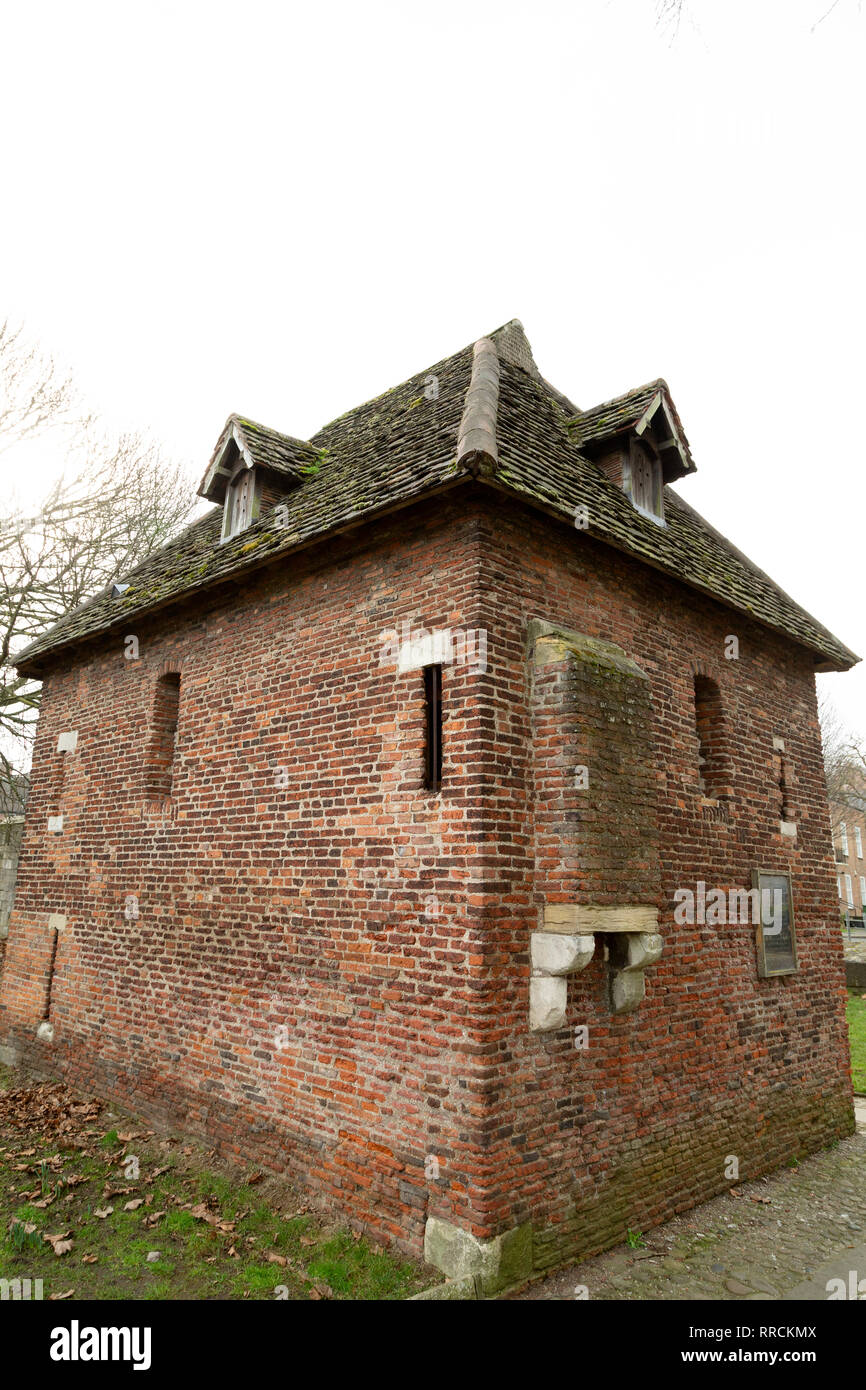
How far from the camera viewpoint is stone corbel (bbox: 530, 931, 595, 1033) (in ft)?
17.0

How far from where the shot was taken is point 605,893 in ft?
18.1

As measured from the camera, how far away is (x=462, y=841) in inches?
210

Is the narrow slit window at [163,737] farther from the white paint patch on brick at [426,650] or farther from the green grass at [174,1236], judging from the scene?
the white paint patch on brick at [426,650]

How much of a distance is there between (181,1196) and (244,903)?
2394 mm

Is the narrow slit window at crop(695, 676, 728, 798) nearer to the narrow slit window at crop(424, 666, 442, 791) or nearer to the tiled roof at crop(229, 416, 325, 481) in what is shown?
the narrow slit window at crop(424, 666, 442, 791)

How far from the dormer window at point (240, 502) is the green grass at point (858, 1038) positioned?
1165cm

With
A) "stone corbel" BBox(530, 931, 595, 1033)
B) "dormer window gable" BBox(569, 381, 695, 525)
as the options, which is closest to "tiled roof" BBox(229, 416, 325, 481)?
"dormer window gable" BBox(569, 381, 695, 525)

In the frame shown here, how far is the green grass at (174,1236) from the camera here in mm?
4996

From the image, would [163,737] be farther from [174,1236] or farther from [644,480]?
[644,480]

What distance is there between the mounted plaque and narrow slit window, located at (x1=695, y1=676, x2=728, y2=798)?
1069 millimetres

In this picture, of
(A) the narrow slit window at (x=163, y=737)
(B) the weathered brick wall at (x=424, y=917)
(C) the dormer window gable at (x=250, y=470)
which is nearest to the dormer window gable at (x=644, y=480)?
(B) the weathered brick wall at (x=424, y=917)

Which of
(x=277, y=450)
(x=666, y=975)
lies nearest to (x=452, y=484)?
(x=666, y=975)

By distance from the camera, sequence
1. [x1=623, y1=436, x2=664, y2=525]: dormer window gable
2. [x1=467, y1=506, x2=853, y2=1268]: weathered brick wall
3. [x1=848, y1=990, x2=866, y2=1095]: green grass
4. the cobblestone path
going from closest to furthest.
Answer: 1. the cobblestone path
2. [x1=467, y1=506, x2=853, y2=1268]: weathered brick wall
3. [x1=623, y1=436, x2=664, y2=525]: dormer window gable
4. [x1=848, y1=990, x2=866, y2=1095]: green grass
